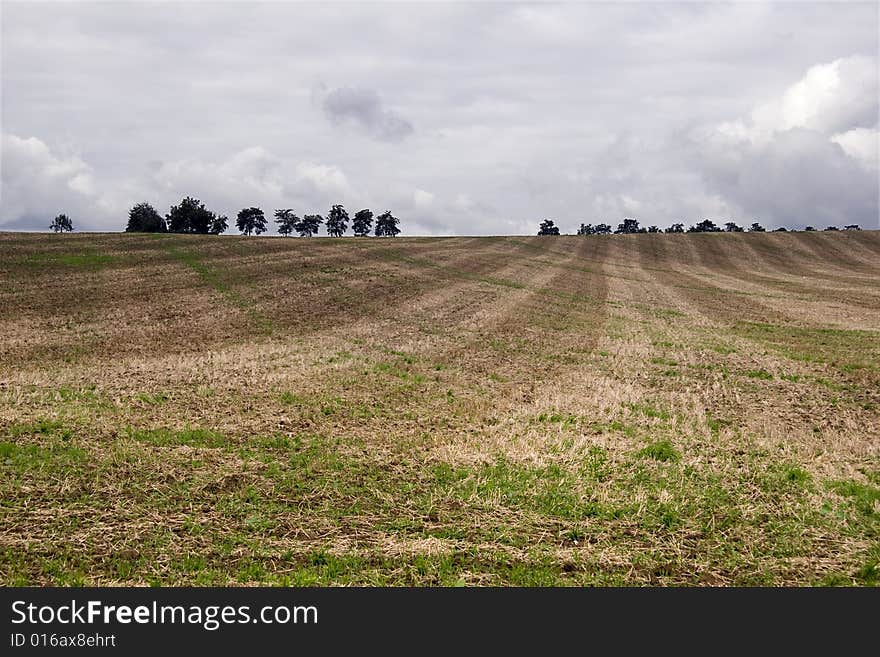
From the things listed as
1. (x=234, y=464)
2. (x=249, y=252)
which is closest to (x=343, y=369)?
(x=234, y=464)

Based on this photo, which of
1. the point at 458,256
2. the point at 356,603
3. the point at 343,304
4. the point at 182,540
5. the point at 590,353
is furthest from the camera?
the point at 458,256

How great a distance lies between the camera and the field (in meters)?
8.29

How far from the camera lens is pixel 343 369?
1972 centimetres

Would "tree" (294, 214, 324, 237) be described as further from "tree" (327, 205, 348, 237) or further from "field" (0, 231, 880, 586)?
"field" (0, 231, 880, 586)

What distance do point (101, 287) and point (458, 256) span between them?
135 ft

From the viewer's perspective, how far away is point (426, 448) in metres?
12.5

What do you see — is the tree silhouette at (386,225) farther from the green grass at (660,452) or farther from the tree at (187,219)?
the green grass at (660,452)

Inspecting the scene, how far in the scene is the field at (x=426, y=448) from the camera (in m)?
8.29

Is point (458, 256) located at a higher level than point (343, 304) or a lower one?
higher

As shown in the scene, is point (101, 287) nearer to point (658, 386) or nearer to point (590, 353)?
point (590, 353)

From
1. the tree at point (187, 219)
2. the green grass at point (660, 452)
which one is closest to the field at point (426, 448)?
the green grass at point (660, 452)

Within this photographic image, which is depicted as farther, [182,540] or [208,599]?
[182,540]

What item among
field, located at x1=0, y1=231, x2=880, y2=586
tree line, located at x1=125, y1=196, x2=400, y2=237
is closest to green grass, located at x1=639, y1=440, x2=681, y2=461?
field, located at x1=0, y1=231, x2=880, y2=586

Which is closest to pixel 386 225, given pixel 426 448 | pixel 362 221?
pixel 362 221
